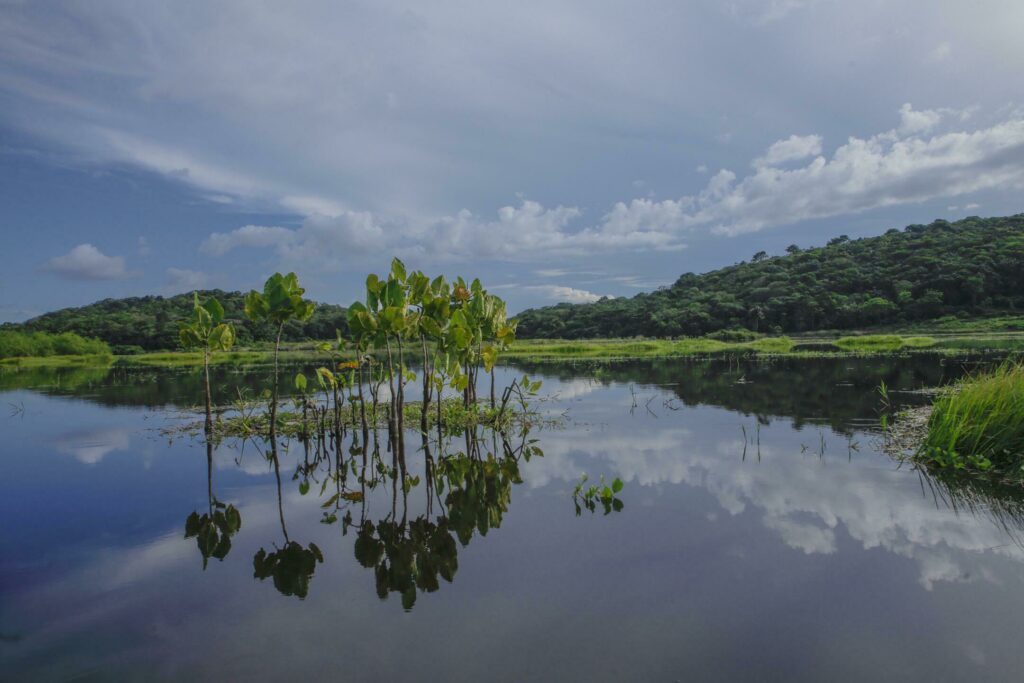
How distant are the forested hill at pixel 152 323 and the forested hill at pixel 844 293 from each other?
1092 inches

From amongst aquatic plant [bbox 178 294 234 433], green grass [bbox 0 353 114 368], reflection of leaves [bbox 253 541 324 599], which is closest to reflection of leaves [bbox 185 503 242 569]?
reflection of leaves [bbox 253 541 324 599]

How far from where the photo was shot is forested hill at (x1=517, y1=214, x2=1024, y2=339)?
189 ft

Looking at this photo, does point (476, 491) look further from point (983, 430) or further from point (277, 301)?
Result: point (983, 430)

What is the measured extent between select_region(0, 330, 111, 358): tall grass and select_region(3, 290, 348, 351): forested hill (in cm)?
338

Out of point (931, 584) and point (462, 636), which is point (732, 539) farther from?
point (462, 636)

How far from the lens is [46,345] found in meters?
47.6

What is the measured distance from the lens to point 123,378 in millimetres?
24125

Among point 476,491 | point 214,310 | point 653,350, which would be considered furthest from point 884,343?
point 214,310

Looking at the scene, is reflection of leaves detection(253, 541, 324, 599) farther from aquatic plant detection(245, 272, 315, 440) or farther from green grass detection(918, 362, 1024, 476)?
green grass detection(918, 362, 1024, 476)

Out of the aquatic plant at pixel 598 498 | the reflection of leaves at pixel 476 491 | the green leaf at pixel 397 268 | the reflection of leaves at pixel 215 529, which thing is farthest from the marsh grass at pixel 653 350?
the reflection of leaves at pixel 215 529

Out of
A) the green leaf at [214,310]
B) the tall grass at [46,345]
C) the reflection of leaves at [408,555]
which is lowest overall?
the reflection of leaves at [408,555]

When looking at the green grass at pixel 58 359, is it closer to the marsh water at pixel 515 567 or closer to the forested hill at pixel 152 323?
the forested hill at pixel 152 323

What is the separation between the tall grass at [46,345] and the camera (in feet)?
150

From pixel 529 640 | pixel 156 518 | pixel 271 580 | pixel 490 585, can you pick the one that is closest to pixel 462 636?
pixel 529 640
